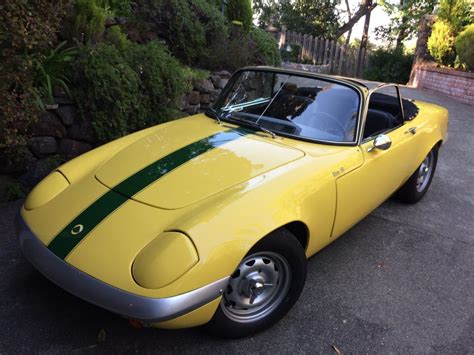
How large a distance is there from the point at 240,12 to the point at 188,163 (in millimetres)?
5335

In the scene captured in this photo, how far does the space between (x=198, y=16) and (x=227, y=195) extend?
15.7 ft

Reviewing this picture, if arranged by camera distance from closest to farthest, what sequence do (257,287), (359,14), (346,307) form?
1. (257,287)
2. (346,307)
3. (359,14)

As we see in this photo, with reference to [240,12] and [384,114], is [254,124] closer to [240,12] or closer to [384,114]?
[384,114]

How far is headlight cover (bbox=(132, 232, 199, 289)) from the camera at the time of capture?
1833 mm

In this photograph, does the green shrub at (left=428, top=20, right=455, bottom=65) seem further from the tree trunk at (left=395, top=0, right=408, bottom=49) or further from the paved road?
the paved road

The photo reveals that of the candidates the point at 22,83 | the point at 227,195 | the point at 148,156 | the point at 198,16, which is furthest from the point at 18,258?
the point at 198,16

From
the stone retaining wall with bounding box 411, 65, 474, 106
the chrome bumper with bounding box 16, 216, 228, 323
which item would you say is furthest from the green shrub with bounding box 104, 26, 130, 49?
the stone retaining wall with bounding box 411, 65, 474, 106

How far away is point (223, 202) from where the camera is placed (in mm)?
2172

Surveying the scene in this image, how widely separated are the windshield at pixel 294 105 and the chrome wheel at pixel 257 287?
104 cm

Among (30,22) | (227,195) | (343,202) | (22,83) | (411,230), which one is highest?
(30,22)

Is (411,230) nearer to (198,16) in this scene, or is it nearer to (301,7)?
(198,16)

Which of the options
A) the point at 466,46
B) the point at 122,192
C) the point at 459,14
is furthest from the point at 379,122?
the point at 459,14

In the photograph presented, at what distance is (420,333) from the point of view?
2.44m

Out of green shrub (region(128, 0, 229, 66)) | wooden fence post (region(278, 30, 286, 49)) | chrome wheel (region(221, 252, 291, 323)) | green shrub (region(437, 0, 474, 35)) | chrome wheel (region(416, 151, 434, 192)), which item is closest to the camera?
chrome wheel (region(221, 252, 291, 323))
